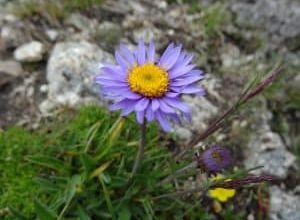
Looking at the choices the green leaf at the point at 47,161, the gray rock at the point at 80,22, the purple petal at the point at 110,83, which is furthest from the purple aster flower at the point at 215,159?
the gray rock at the point at 80,22

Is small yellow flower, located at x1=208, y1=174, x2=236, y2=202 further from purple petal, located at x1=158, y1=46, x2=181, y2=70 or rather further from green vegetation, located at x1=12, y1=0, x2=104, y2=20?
green vegetation, located at x1=12, y1=0, x2=104, y2=20

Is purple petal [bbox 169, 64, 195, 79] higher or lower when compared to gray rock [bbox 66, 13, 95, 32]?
lower

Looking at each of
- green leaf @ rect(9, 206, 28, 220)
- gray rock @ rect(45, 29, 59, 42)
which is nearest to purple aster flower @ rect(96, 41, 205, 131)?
green leaf @ rect(9, 206, 28, 220)

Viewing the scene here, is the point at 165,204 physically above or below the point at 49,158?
below

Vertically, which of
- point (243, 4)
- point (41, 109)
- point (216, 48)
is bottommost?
point (41, 109)

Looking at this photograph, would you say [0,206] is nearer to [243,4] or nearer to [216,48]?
[216,48]

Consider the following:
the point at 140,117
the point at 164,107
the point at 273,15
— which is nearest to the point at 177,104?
the point at 164,107

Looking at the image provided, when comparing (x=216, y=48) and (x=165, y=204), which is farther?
(x=216, y=48)

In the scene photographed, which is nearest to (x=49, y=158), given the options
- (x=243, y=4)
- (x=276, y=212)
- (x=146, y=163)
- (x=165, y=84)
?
(x=146, y=163)
